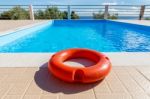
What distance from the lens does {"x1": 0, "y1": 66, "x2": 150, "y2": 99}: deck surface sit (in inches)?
62.5

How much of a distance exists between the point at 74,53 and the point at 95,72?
738 millimetres

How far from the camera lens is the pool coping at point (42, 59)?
231 cm

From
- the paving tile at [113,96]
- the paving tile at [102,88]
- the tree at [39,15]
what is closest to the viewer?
the paving tile at [113,96]

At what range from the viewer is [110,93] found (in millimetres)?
1622

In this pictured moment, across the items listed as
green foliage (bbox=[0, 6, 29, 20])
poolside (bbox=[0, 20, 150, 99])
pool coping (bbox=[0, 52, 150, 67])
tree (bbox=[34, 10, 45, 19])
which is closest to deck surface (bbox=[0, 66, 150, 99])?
poolside (bbox=[0, 20, 150, 99])

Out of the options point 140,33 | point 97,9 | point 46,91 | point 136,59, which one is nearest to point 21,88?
point 46,91

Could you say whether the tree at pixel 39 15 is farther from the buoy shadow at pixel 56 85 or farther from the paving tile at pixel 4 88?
the paving tile at pixel 4 88

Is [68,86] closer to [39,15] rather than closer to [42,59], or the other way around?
[42,59]

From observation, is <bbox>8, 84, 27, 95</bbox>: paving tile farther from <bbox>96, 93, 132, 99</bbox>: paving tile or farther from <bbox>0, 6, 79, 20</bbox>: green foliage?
<bbox>0, 6, 79, 20</bbox>: green foliage

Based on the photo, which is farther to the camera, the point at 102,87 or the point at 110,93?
the point at 102,87

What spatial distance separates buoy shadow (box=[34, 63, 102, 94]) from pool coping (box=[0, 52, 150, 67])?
385mm

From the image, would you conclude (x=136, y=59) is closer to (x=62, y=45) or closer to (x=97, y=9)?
(x=62, y=45)

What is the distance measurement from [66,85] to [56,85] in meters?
0.12

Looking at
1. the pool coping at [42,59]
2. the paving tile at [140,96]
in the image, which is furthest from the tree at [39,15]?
the paving tile at [140,96]
